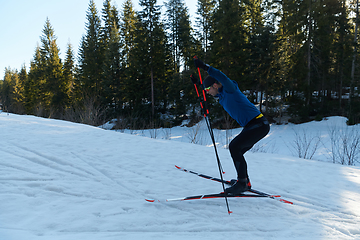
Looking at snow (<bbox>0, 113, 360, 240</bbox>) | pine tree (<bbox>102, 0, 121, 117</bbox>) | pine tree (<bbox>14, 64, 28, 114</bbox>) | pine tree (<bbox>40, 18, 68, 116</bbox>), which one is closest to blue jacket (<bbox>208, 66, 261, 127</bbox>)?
snow (<bbox>0, 113, 360, 240</bbox>)

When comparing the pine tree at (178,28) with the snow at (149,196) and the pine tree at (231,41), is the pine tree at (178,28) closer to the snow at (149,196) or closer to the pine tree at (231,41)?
the pine tree at (231,41)

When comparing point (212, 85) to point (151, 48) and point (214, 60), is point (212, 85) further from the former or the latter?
point (151, 48)

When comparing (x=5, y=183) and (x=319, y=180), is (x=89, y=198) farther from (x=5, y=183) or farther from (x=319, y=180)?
(x=319, y=180)

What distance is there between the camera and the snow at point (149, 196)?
99.8 inches

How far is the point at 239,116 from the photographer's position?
328 cm

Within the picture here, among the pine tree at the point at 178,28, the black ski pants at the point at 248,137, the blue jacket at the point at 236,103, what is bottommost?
the black ski pants at the point at 248,137

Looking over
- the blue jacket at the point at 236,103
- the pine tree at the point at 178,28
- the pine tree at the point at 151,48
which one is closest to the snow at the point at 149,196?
the blue jacket at the point at 236,103

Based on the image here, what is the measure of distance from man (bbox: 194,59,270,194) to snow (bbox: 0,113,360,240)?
0.61 meters

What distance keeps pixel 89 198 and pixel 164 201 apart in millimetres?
1193

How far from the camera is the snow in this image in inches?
99.8

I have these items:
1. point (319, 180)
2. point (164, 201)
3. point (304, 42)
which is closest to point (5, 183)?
point (164, 201)

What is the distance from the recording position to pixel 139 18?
24.4 metres

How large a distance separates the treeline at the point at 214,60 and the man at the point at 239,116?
374 inches

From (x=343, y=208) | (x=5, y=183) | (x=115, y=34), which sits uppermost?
(x=115, y=34)
